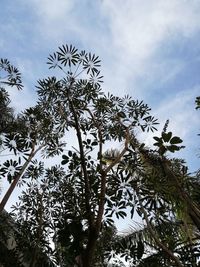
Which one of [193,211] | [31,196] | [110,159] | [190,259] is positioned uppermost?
[31,196]

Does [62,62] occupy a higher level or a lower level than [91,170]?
higher

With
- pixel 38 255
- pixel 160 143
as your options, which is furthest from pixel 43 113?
pixel 160 143

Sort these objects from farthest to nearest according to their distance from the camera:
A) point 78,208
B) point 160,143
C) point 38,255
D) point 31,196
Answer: point 31,196
point 38,255
point 78,208
point 160,143

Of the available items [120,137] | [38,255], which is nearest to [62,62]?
[120,137]

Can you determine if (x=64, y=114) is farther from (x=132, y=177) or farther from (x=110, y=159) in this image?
(x=132, y=177)

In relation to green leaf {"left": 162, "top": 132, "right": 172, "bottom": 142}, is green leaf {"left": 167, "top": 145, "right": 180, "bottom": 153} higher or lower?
lower

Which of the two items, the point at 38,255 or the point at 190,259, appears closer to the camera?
the point at 190,259

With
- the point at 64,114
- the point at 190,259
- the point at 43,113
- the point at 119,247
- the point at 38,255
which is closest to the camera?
the point at 190,259

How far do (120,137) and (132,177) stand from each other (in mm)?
2360

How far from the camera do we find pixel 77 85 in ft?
24.2

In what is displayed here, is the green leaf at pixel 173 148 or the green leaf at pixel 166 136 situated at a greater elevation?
the green leaf at pixel 166 136

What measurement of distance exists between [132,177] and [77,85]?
9.95 feet

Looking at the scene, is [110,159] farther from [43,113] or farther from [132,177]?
[43,113]

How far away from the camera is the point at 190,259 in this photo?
15.0ft
